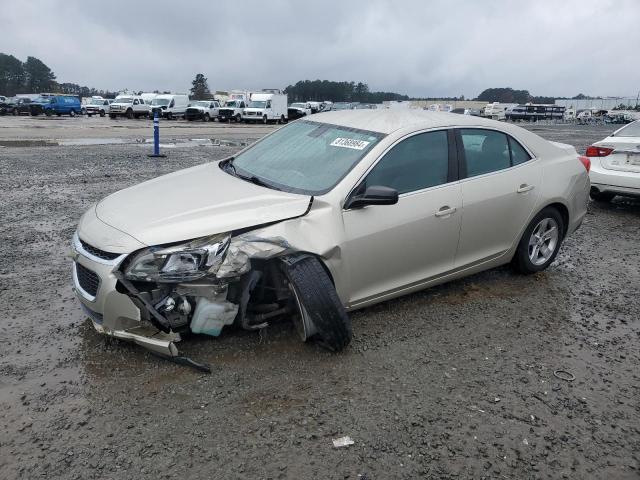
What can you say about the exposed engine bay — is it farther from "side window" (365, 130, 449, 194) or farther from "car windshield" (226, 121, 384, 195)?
"side window" (365, 130, 449, 194)

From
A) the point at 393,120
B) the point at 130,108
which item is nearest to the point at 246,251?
the point at 393,120

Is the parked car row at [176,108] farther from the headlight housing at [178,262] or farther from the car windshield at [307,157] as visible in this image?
the headlight housing at [178,262]

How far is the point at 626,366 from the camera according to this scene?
12.2ft

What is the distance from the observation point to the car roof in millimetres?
4285

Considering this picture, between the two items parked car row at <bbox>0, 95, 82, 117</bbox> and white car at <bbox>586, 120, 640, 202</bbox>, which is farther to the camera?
parked car row at <bbox>0, 95, 82, 117</bbox>

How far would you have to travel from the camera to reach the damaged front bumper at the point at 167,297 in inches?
127

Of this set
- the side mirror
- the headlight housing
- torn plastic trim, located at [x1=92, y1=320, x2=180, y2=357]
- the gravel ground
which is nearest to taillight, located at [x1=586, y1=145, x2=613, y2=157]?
the gravel ground

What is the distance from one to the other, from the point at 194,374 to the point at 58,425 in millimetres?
798

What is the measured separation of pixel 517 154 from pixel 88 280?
3799 mm

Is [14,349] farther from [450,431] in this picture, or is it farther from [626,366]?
[626,366]

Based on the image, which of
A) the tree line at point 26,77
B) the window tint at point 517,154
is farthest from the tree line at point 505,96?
the window tint at point 517,154

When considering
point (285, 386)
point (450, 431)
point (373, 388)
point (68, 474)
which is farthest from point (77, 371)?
point (450, 431)

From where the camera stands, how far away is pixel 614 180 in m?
8.20

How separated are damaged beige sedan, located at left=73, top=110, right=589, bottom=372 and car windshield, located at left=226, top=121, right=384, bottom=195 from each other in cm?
2
